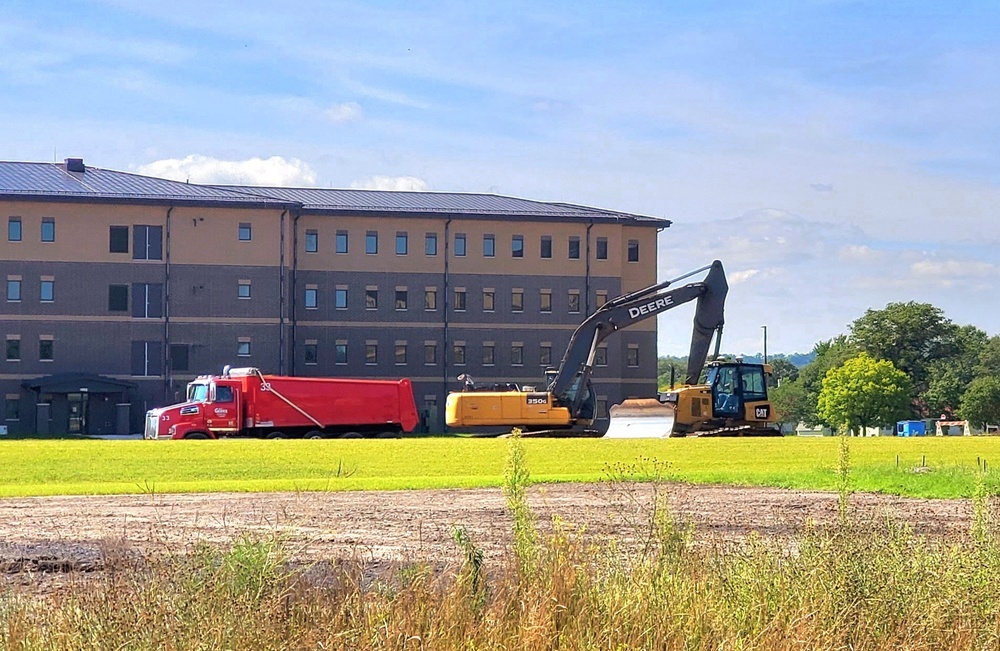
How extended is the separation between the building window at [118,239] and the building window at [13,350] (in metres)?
7.24

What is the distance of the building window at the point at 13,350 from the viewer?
7906 cm

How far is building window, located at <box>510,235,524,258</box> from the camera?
293 feet

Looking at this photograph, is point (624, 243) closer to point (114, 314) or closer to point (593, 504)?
point (114, 314)

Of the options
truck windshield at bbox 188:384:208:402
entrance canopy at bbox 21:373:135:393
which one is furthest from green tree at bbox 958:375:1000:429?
truck windshield at bbox 188:384:208:402

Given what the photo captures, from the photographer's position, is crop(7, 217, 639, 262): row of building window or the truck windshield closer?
the truck windshield

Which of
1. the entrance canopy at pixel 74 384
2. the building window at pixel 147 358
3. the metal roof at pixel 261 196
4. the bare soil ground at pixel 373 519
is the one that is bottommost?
the bare soil ground at pixel 373 519

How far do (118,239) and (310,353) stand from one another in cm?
1335

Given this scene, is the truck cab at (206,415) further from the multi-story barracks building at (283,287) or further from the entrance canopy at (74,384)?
the multi-story barracks building at (283,287)

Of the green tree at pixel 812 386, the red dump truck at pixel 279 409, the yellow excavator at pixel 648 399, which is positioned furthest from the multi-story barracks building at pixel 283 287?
the green tree at pixel 812 386

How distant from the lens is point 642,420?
4856 centimetres

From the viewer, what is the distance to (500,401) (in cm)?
5097

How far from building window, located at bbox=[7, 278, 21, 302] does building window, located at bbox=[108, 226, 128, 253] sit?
5.32 metres

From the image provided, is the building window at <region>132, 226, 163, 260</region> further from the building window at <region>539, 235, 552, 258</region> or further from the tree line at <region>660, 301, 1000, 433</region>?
the tree line at <region>660, 301, 1000, 433</region>

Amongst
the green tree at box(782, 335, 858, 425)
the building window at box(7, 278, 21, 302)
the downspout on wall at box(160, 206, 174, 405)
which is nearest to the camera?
the building window at box(7, 278, 21, 302)
